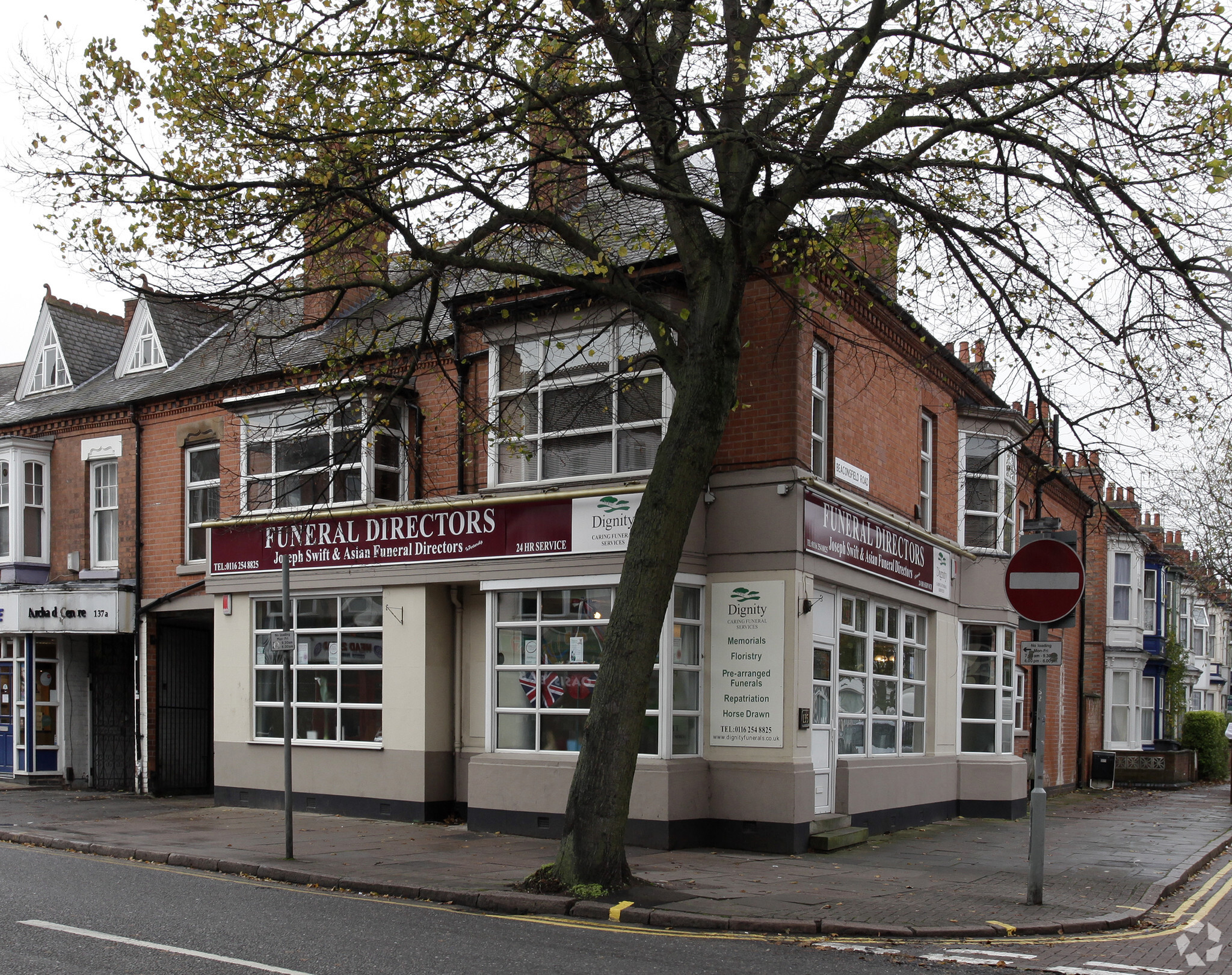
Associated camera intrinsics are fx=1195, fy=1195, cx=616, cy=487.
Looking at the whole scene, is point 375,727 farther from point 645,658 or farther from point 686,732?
point 645,658

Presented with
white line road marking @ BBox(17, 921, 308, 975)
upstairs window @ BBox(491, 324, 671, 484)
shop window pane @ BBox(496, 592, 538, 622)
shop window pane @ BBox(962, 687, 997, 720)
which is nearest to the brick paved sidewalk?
shop window pane @ BBox(962, 687, 997, 720)

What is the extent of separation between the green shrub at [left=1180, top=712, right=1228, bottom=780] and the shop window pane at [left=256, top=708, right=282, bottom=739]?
26.6 meters

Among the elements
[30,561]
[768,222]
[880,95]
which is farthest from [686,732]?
[30,561]

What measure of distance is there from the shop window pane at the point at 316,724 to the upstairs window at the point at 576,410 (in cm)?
438

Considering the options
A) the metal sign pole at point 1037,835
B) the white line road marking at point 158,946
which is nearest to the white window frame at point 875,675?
the metal sign pole at point 1037,835

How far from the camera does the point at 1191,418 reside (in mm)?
10883

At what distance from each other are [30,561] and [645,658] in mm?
15969

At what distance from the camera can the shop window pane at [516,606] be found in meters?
15.1

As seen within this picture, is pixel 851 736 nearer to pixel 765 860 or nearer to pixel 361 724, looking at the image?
pixel 765 860

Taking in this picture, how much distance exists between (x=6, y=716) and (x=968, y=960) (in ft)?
64.8

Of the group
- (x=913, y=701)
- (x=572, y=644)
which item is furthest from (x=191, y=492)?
(x=913, y=701)

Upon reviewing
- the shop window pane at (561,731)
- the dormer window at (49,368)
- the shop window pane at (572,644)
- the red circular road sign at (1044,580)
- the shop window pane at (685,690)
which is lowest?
the shop window pane at (561,731)

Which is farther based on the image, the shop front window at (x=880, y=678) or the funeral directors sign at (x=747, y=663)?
the shop front window at (x=880, y=678)

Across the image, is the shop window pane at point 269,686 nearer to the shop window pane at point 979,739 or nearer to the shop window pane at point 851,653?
the shop window pane at point 851,653
